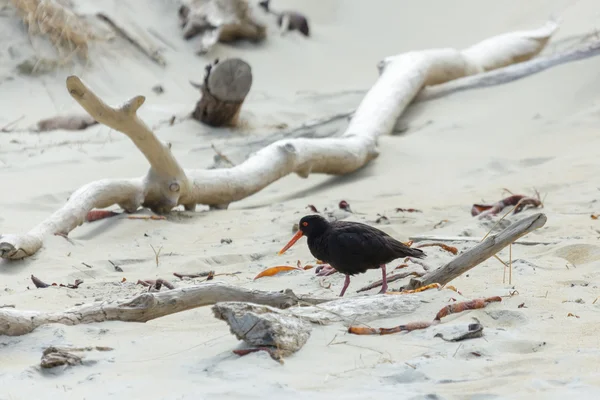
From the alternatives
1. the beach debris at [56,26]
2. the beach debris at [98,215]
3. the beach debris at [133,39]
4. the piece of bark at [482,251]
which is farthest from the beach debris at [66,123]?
the piece of bark at [482,251]

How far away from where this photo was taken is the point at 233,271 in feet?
16.5

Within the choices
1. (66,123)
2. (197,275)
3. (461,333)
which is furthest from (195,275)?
(66,123)

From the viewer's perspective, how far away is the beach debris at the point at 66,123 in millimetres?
9961

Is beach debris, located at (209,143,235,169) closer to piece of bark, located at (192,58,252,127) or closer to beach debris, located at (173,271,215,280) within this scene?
piece of bark, located at (192,58,252,127)

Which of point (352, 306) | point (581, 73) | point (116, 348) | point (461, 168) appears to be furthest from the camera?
point (581, 73)

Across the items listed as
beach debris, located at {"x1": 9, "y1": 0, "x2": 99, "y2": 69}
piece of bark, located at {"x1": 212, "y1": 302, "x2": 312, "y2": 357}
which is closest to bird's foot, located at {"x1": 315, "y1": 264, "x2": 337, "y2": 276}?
piece of bark, located at {"x1": 212, "y1": 302, "x2": 312, "y2": 357}

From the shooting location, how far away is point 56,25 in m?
11.7

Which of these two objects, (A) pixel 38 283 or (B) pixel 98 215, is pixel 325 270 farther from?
(B) pixel 98 215

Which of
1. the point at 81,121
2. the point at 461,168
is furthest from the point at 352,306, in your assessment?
the point at 81,121

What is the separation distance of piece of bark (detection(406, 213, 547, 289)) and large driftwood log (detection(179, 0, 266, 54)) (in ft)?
35.4

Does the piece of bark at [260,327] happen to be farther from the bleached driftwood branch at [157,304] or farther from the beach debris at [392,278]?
the beach debris at [392,278]

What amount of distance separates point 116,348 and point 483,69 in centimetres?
869

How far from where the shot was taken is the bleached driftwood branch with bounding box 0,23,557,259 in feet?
19.3

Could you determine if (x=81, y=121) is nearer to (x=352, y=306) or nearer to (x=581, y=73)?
(x=581, y=73)
